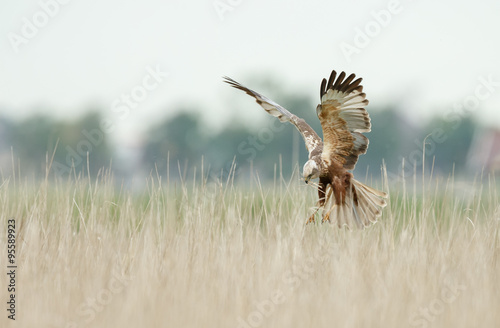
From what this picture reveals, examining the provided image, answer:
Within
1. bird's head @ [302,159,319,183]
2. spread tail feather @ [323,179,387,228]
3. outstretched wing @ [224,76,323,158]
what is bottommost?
spread tail feather @ [323,179,387,228]

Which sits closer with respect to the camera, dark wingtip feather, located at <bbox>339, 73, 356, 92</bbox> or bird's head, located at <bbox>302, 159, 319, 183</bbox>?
dark wingtip feather, located at <bbox>339, 73, 356, 92</bbox>

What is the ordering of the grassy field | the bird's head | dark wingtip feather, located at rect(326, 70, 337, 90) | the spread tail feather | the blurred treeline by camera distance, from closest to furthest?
the grassy field, dark wingtip feather, located at rect(326, 70, 337, 90), the bird's head, the spread tail feather, the blurred treeline

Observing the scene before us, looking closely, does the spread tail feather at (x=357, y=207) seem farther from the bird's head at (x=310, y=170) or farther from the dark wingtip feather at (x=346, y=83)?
the dark wingtip feather at (x=346, y=83)

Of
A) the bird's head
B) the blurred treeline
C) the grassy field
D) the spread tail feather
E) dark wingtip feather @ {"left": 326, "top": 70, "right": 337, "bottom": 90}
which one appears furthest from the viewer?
the blurred treeline

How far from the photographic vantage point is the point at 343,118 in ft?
19.3

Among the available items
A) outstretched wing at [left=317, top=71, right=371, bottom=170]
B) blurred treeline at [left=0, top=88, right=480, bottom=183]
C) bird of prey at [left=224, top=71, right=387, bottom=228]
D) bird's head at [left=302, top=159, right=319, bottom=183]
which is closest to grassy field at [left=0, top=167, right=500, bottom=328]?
bird of prey at [left=224, top=71, right=387, bottom=228]

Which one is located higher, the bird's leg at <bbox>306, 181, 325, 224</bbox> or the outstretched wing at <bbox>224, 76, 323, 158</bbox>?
the outstretched wing at <bbox>224, 76, 323, 158</bbox>

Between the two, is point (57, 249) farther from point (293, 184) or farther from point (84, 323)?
point (293, 184)

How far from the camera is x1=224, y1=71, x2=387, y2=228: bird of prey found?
5.73 metres

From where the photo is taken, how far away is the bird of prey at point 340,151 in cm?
573

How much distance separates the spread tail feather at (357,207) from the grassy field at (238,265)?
15 cm

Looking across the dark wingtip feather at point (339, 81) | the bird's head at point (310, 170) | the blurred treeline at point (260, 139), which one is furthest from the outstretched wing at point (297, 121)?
the blurred treeline at point (260, 139)

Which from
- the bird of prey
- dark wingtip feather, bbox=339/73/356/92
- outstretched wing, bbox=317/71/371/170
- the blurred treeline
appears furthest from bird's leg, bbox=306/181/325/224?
the blurred treeline

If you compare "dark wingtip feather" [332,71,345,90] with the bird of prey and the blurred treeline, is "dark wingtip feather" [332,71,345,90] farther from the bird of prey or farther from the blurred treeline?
the blurred treeline
